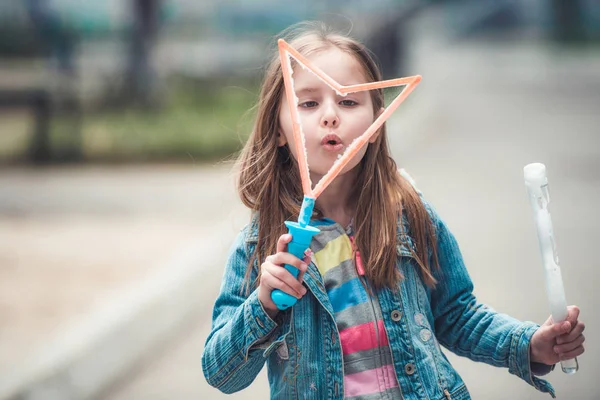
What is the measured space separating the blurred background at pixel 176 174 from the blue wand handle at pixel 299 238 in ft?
1.84

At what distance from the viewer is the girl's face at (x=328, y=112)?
6.89 feet

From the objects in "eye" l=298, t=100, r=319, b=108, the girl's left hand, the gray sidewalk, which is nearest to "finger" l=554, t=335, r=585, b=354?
the girl's left hand

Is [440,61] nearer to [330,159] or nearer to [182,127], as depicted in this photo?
[182,127]

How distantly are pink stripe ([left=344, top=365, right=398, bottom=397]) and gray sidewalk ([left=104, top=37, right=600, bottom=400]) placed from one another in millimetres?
2217

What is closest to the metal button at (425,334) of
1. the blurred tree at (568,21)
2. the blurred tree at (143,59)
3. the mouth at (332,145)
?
the mouth at (332,145)

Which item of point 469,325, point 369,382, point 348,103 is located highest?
point 348,103

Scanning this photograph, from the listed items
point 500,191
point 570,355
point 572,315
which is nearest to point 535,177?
point 572,315

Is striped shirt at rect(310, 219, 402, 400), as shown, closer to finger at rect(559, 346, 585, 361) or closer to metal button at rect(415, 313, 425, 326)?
metal button at rect(415, 313, 425, 326)

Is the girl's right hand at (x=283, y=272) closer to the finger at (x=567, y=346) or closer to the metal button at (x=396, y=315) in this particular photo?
the metal button at (x=396, y=315)

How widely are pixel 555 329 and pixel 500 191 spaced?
641 cm

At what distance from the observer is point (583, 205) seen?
782 cm

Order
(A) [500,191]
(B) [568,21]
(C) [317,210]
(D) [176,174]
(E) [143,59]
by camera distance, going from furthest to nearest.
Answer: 1. (B) [568,21]
2. (E) [143,59]
3. (D) [176,174]
4. (A) [500,191]
5. (C) [317,210]

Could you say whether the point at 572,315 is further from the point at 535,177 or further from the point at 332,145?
the point at 332,145

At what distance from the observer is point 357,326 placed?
2.15 meters
